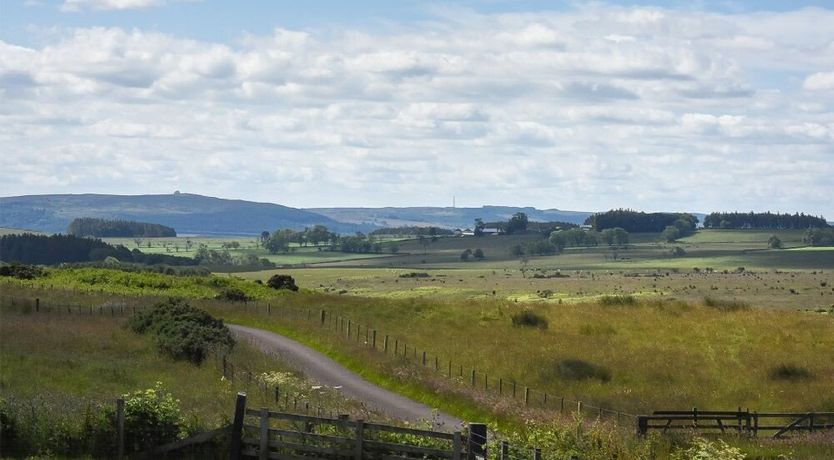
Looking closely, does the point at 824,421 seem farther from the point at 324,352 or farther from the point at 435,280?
the point at 435,280

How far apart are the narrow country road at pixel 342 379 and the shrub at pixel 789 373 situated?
1708cm

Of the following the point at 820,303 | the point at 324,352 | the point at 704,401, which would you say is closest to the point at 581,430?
the point at 704,401

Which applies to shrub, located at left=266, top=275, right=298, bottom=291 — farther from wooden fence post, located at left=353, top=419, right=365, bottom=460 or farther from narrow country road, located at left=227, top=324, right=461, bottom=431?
wooden fence post, located at left=353, top=419, right=365, bottom=460

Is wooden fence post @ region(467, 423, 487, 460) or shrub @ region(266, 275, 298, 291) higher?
wooden fence post @ region(467, 423, 487, 460)

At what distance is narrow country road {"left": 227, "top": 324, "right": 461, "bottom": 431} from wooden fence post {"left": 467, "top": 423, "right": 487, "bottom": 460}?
5336mm

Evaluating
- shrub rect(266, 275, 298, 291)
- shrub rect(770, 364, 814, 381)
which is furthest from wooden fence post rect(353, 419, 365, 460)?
shrub rect(266, 275, 298, 291)

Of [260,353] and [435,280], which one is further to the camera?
[435,280]

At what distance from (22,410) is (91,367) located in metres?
15.3

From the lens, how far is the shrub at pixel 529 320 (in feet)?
238

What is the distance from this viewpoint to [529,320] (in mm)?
73625

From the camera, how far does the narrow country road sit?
4053 cm

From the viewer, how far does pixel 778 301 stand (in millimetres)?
118250

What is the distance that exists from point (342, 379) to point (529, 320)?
25.9 metres

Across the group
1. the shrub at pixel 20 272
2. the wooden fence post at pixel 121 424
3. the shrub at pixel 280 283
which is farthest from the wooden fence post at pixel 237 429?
the shrub at pixel 280 283
